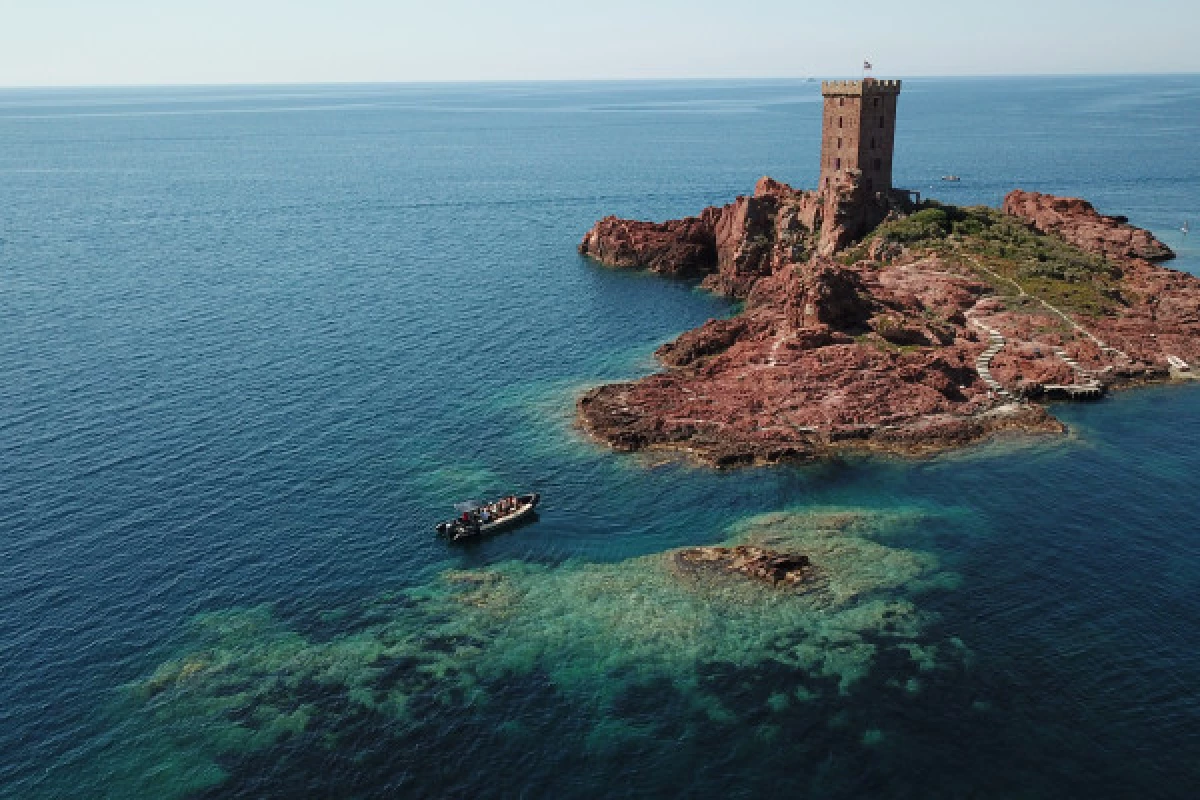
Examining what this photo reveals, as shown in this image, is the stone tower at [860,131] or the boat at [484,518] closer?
the boat at [484,518]

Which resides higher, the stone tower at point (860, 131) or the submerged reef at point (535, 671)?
the stone tower at point (860, 131)

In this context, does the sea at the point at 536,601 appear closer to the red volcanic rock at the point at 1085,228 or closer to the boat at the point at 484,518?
the boat at the point at 484,518

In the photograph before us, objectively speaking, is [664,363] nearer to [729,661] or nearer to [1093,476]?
[1093,476]

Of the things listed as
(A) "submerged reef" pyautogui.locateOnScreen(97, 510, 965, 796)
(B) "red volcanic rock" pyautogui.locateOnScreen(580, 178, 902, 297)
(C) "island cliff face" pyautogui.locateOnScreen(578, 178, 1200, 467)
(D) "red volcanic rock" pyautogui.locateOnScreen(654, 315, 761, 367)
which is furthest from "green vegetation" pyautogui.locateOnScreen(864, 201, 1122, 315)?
(A) "submerged reef" pyautogui.locateOnScreen(97, 510, 965, 796)

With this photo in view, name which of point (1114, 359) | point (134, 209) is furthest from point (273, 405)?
point (134, 209)

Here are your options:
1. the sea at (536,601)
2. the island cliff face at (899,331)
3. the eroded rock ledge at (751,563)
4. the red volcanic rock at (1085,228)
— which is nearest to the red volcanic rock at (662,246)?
the island cliff face at (899,331)

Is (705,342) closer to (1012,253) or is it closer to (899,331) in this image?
(899,331)
